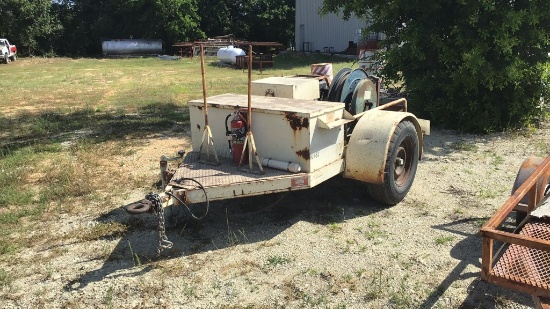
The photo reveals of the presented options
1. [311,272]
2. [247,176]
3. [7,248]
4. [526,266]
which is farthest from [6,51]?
[526,266]

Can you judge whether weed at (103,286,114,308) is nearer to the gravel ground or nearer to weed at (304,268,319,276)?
the gravel ground

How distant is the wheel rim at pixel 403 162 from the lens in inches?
220

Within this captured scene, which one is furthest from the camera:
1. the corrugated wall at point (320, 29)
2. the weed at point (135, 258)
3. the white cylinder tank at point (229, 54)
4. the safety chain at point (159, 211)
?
the corrugated wall at point (320, 29)

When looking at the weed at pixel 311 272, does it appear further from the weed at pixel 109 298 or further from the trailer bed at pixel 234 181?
the weed at pixel 109 298

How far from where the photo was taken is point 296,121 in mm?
4602

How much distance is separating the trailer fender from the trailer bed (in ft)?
0.76

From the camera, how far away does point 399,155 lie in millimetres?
5668

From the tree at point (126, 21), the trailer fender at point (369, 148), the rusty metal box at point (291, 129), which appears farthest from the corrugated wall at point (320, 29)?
the rusty metal box at point (291, 129)

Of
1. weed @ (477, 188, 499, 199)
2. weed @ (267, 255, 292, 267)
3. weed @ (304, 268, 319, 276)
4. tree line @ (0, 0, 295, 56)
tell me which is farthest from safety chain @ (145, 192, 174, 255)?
tree line @ (0, 0, 295, 56)

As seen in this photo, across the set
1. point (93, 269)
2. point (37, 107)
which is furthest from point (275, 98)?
point (37, 107)

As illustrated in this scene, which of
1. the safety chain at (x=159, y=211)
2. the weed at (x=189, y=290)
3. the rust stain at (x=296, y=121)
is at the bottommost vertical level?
the weed at (x=189, y=290)

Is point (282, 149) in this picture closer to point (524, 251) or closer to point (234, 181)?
point (234, 181)

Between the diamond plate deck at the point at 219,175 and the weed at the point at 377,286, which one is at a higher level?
the diamond plate deck at the point at 219,175

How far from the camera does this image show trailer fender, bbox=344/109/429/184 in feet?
16.2
